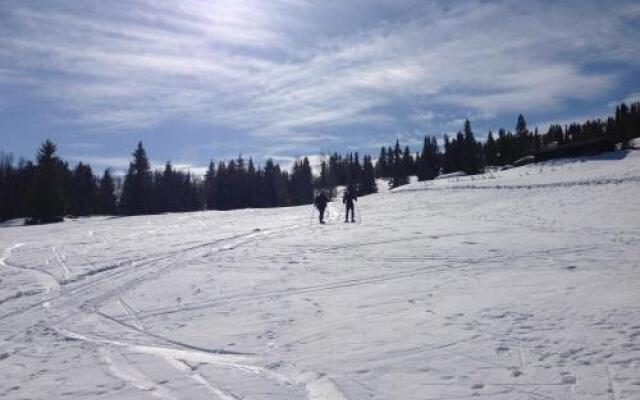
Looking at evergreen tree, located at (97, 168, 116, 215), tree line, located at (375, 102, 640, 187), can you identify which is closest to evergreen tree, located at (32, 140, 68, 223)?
evergreen tree, located at (97, 168, 116, 215)

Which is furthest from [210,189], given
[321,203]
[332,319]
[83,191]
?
[332,319]

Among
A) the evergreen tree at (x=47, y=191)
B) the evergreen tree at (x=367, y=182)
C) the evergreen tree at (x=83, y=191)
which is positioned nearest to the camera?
the evergreen tree at (x=47, y=191)

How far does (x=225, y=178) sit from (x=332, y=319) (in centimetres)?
9606

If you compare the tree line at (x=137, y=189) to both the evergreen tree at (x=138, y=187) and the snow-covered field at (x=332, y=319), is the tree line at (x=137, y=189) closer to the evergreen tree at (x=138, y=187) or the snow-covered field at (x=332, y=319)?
the evergreen tree at (x=138, y=187)

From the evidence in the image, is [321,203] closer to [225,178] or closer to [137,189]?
[137,189]

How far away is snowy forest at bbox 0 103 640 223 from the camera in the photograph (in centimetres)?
6094

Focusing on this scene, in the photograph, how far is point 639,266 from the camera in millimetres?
13320

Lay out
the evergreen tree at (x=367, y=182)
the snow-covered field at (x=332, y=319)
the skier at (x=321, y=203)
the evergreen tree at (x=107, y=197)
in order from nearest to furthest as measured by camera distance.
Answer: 1. the snow-covered field at (x=332, y=319)
2. the skier at (x=321, y=203)
3. the evergreen tree at (x=107, y=197)
4. the evergreen tree at (x=367, y=182)

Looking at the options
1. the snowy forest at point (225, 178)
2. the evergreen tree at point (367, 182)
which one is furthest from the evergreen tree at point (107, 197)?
the evergreen tree at point (367, 182)

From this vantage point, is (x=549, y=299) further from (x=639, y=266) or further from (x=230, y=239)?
(x=230, y=239)

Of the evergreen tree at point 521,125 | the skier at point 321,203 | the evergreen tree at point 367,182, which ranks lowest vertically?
the skier at point 321,203

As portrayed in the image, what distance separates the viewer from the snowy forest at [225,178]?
200 feet

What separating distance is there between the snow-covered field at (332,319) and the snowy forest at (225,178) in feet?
149

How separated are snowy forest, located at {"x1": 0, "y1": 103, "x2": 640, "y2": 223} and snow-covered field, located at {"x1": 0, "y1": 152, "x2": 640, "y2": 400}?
45.3m
